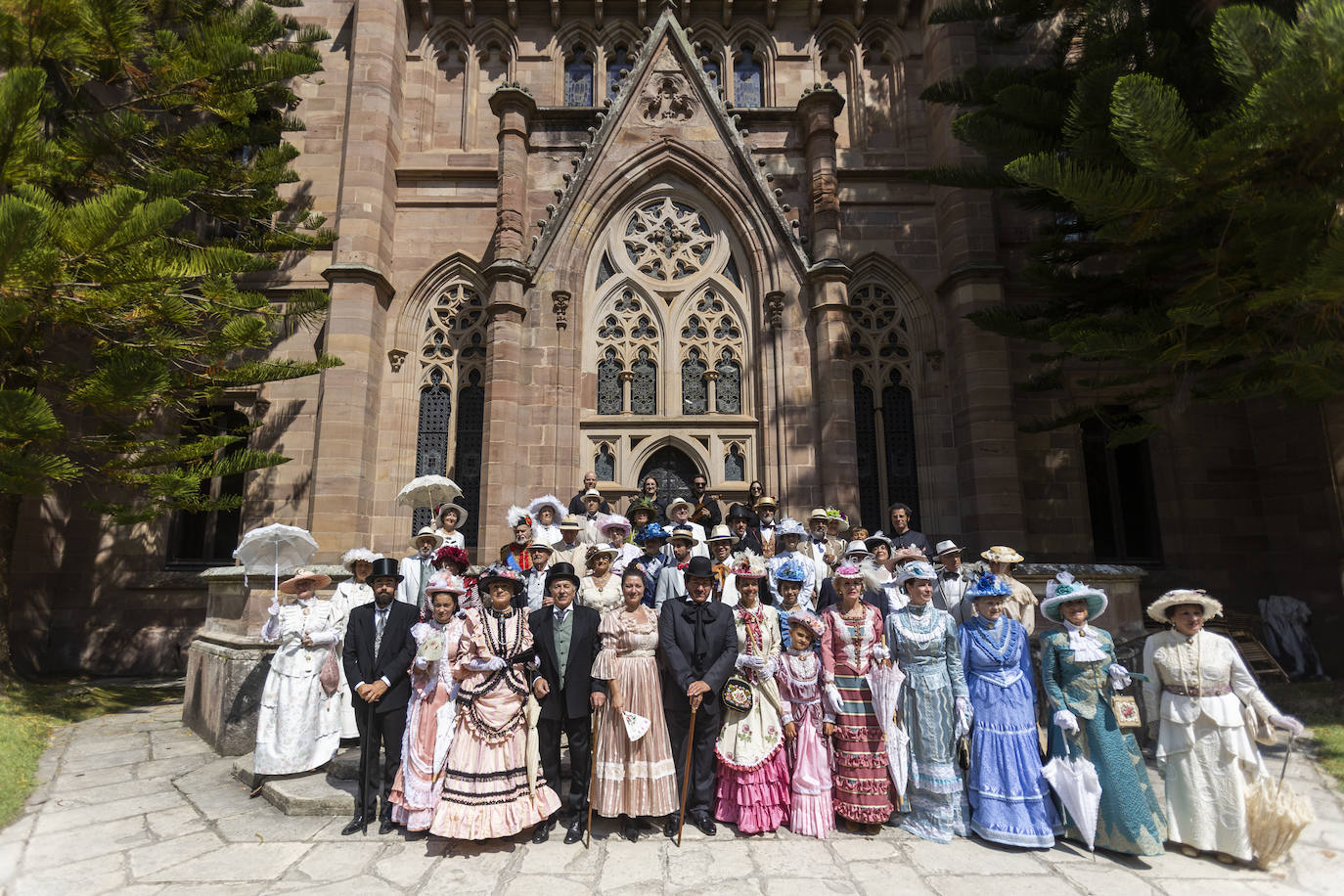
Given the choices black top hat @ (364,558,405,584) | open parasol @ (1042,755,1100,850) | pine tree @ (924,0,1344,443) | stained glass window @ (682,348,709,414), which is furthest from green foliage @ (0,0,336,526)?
pine tree @ (924,0,1344,443)

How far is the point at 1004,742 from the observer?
4836mm

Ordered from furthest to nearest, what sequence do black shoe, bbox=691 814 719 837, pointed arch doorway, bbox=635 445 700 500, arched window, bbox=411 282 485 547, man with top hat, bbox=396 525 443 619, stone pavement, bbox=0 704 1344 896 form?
arched window, bbox=411 282 485 547 → pointed arch doorway, bbox=635 445 700 500 → man with top hat, bbox=396 525 443 619 → black shoe, bbox=691 814 719 837 → stone pavement, bbox=0 704 1344 896

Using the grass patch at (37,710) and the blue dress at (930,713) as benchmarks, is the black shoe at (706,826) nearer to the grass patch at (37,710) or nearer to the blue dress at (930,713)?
the blue dress at (930,713)

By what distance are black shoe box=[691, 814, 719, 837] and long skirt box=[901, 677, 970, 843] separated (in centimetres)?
147

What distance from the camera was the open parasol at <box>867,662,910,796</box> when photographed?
4992 millimetres

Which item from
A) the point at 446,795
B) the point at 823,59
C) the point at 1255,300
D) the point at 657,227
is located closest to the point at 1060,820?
the point at 446,795

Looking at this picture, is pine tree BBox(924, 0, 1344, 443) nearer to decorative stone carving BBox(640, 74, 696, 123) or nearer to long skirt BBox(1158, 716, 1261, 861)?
decorative stone carving BBox(640, 74, 696, 123)

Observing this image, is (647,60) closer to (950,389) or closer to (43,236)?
(950,389)

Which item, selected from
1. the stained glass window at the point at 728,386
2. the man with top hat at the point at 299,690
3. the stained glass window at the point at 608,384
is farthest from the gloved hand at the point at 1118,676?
the stained glass window at the point at 608,384

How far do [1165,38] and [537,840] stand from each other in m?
11.8

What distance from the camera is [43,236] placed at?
23.0 ft

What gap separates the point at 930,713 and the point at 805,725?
96cm

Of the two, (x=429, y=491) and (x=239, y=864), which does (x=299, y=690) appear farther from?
(x=429, y=491)

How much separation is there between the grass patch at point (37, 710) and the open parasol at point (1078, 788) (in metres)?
8.09
